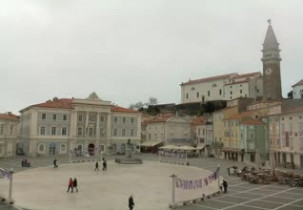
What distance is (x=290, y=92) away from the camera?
125125mm

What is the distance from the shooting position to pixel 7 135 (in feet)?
218

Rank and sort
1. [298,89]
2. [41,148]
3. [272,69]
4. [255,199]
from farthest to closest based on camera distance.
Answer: [298,89] < [272,69] < [41,148] < [255,199]

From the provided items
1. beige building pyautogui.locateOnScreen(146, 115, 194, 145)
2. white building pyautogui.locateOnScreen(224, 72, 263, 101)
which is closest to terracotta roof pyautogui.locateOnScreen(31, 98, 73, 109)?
beige building pyautogui.locateOnScreen(146, 115, 194, 145)

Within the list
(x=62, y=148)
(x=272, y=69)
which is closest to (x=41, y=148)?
(x=62, y=148)

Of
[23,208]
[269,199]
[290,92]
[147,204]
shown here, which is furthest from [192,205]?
[290,92]

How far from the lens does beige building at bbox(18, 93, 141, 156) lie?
73312mm

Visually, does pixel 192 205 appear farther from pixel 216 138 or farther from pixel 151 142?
pixel 151 142

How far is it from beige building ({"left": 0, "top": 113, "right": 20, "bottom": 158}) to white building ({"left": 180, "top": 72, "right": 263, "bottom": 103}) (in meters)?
78.5

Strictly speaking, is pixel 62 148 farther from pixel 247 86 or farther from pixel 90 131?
pixel 247 86

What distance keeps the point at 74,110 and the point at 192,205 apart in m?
56.0

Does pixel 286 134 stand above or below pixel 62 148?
above

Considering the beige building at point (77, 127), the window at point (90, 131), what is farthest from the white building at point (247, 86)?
the window at point (90, 131)

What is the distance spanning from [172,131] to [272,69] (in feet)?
105

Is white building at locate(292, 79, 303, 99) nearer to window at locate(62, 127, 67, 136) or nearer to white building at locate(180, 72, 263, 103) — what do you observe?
white building at locate(180, 72, 263, 103)
